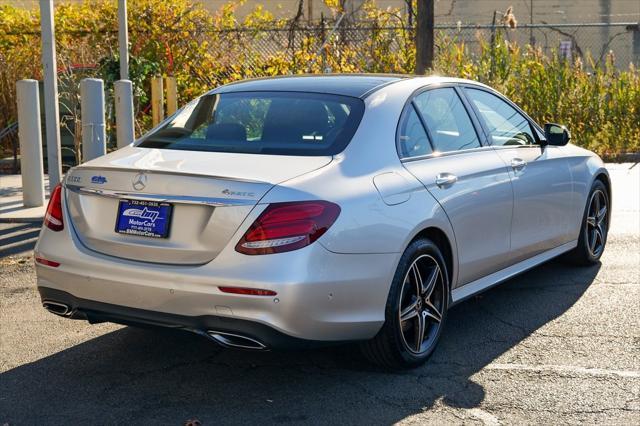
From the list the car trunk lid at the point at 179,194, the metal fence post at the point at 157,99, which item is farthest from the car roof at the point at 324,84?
the metal fence post at the point at 157,99

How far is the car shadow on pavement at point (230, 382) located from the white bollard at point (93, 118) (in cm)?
431

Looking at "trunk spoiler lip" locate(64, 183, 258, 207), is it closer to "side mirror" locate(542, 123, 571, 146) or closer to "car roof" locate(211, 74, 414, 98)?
"car roof" locate(211, 74, 414, 98)

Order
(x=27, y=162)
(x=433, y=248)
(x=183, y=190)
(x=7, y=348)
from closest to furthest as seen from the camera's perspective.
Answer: (x=183, y=190)
(x=433, y=248)
(x=7, y=348)
(x=27, y=162)

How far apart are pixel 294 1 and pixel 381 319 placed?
2531 cm

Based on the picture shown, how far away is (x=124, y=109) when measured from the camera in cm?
1065

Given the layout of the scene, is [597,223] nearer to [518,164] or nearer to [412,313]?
[518,164]

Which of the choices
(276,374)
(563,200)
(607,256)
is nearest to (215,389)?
(276,374)

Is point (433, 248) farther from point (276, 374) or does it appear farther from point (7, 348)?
point (7, 348)

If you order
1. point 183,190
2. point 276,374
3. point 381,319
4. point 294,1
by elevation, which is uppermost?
point 294,1

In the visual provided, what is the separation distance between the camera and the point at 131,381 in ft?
16.1

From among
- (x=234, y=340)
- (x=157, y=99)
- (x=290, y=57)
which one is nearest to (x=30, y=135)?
(x=157, y=99)

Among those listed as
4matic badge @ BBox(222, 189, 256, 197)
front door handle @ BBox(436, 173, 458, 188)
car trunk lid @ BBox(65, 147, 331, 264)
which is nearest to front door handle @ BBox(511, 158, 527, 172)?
front door handle @ BBox(436, 173, 458, 188)

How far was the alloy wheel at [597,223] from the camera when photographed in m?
7.60

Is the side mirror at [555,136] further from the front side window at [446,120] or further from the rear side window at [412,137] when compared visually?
the rear side window at [412,137]
